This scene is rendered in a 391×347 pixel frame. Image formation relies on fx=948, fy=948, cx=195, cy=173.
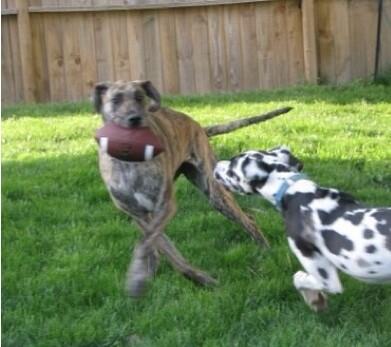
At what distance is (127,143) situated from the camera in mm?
5680

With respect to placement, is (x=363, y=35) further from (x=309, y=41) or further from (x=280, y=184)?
(x=280, y=184)

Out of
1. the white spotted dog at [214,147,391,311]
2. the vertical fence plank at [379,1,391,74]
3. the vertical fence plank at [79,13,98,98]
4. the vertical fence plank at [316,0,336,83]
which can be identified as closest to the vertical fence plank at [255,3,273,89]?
the vertical fence plank at [316,0,336,83]

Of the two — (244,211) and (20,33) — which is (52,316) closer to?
(244,211)

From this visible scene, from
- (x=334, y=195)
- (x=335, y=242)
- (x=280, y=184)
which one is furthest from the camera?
(x=280, y=184)

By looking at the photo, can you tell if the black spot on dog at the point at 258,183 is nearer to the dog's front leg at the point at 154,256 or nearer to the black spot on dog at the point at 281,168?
the black spot on dog at the point at 281,168

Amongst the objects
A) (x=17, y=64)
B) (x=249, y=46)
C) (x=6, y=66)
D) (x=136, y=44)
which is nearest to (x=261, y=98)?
(x=249, y=46)

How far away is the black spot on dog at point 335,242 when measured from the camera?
A: 4926 millimetres

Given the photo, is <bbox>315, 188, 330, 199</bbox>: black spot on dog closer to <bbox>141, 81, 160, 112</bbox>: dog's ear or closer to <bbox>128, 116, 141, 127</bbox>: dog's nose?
<bbox>128, 116, 141, 127</bbox>: dog's nose

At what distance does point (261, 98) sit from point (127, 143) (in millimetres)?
6440

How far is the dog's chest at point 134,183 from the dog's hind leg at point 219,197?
0.81 metres

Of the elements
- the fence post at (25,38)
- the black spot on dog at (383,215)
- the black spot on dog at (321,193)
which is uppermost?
the fence post at (25,38)

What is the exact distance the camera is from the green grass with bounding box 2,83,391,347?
17.1ft

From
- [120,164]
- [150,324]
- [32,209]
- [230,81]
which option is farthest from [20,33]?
[150,324]

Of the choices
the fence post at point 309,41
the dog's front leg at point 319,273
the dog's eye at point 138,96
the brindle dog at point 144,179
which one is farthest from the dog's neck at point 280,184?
the fence post at point 309,41
